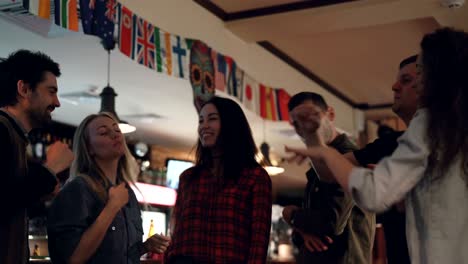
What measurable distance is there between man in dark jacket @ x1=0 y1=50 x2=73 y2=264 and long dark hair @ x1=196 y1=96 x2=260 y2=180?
23.4 inches

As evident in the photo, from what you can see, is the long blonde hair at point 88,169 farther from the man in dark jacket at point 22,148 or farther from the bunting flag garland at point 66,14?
the bunting flag garland at point 66,14

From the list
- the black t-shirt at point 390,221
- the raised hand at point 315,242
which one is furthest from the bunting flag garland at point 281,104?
the black t-shirt at point 390,221

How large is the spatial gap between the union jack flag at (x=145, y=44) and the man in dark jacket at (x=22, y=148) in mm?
1609

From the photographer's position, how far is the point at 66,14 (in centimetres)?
321

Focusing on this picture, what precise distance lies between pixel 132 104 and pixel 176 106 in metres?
0.51

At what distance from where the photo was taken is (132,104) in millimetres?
7000

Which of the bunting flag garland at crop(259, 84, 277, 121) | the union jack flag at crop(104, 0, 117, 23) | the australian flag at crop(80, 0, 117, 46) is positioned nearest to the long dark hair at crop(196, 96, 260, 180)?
the australian flag at crop(80, 0, 117, 46)

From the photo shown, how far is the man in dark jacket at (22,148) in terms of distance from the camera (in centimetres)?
192

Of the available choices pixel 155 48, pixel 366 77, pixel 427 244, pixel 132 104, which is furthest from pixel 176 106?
pixel 427 244

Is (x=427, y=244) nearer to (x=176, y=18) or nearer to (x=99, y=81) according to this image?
(x=176, y=18)

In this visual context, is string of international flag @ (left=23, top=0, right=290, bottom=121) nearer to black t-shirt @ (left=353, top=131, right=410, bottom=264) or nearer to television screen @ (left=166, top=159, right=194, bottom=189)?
black t-shirt @ (left=353, top=131, right=410, bottom=264)

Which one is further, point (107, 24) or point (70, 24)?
point (107, 24)

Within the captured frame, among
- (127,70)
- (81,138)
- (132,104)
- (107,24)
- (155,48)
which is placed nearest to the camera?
(81,138)

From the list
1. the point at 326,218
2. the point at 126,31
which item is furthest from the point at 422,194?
the point at 126,31
